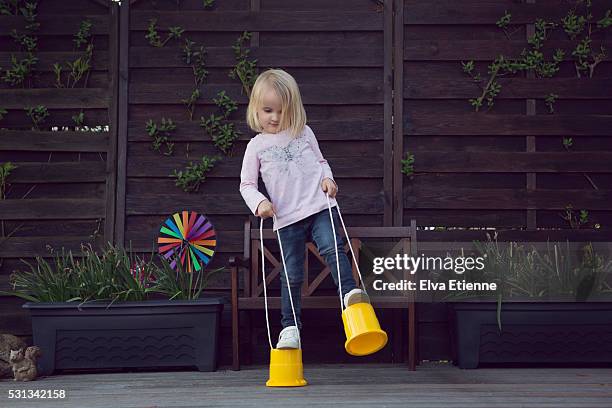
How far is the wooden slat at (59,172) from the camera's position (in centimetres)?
451

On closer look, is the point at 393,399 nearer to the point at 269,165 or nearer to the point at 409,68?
the point at 269,165

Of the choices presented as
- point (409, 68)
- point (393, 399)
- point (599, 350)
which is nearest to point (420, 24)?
point (409, 68)

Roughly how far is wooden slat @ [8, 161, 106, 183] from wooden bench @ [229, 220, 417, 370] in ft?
3.15

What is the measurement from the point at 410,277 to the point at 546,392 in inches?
40.4

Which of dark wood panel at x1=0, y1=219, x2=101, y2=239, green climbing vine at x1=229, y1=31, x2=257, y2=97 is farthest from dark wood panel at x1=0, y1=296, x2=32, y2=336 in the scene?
green climbing vine at x1=229, y1=31, x2=257, y2=97

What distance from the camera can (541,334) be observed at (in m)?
3.95

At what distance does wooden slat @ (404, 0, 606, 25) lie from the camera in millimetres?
Result: 4574

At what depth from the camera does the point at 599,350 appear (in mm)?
3934

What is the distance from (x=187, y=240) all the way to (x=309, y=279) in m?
0.71

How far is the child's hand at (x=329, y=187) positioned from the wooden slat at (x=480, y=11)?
4.71 feet

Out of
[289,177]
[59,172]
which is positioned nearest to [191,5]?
[59,172]

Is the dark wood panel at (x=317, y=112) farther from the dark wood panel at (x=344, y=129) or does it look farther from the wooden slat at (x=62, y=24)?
the wooden slat at (x=62, y=24)

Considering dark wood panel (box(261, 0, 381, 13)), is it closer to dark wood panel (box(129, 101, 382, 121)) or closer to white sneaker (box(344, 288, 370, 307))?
dark wood panel (box(129, 101, 382, 121))

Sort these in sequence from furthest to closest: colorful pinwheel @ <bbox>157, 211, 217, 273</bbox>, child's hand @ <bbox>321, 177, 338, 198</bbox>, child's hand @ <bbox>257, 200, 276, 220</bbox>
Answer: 1. colorful pinwheel @ <bbox>157, 211, 217, 273</bbox>
2. child's hand @ <bbox>321, 177, 338, 198</bbox>
3. child's hand @ <bbox>257, 200, 276, 220</bbox>
